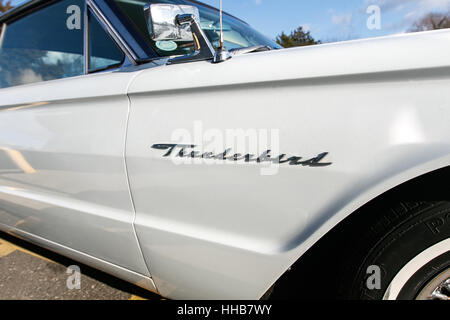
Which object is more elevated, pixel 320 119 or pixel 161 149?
pixel 320 119

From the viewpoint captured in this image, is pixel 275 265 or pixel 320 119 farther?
pixel 275 265

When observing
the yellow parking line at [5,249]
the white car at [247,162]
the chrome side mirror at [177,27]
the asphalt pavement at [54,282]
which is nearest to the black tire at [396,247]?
the white car at [247,162]

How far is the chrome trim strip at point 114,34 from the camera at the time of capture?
1354 millimetres

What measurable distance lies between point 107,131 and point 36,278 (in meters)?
1.29

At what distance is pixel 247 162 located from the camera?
942 millimetres

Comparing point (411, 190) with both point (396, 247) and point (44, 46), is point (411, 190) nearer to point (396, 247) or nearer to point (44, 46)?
point (396, 247)

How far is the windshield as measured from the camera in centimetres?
146

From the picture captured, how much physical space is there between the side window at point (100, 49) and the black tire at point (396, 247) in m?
1.35

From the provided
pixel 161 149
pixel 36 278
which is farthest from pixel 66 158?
pixel 36 278

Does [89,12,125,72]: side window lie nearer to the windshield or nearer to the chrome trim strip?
the chrome trim strip

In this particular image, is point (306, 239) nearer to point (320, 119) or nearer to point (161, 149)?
point (320, 119)

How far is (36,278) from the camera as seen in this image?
6.07 ft
